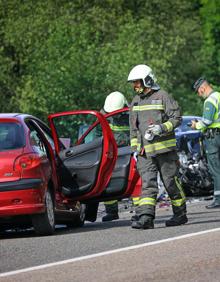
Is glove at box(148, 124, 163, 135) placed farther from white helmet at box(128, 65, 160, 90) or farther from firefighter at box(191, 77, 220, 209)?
firefighter at box(191, 77, 220, 209)

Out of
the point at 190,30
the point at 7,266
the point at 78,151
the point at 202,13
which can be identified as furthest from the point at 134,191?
the point at 202,13

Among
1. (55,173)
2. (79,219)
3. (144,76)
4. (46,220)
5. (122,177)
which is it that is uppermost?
(144,76)

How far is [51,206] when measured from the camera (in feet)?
46.5

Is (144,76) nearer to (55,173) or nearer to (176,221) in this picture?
(55,173)

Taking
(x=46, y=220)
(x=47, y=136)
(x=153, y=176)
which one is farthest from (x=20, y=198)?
(x=47, y=136)

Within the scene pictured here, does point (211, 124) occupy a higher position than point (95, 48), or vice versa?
point (95, 48)

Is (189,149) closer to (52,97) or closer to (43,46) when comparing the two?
(52,97)

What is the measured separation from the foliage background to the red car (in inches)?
1031

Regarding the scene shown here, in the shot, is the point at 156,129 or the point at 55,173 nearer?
the point at 156,129

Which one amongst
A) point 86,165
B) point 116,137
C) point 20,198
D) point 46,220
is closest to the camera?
point 20,198

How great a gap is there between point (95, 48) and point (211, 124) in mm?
31861

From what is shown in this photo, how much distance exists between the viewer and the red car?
13523 millimetres

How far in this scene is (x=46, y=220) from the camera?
1385 centimetres

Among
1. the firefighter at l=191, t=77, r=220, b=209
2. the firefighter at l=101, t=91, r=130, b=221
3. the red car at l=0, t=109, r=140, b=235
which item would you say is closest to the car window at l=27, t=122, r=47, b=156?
the red car at l=0, t=109, r=140, b=235
